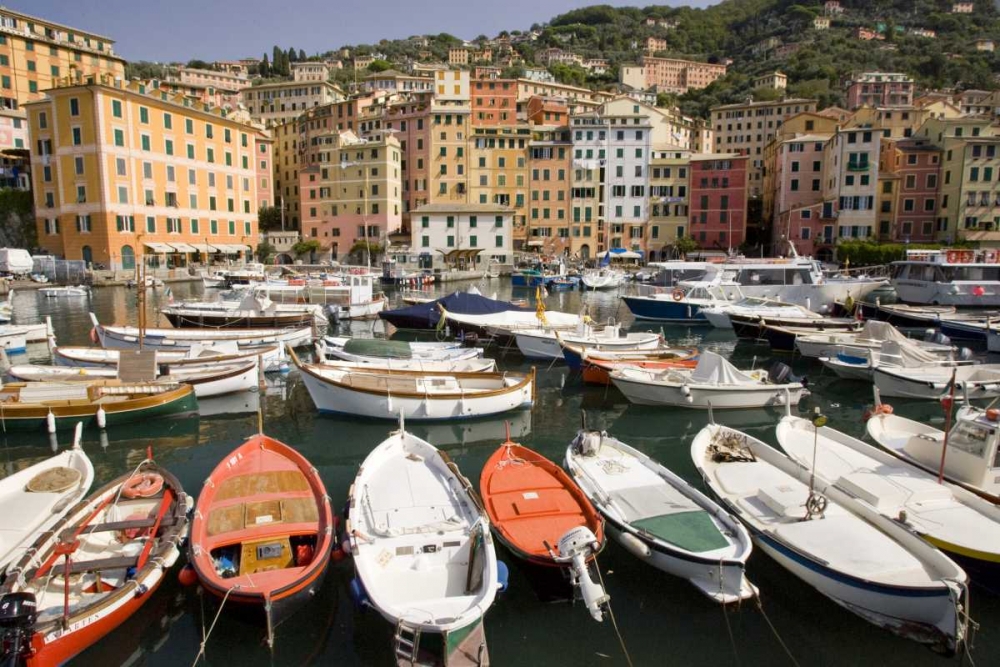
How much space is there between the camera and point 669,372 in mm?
19953

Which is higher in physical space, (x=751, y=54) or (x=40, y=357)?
(x=751, y=54)

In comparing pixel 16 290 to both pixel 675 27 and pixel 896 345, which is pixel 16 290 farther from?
pixel 675 27

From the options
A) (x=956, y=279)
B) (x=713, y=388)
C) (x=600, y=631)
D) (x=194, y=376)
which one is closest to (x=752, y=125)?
(x=956, y=279)

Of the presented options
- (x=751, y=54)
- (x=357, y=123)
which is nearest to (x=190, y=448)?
(x=357, y=123)

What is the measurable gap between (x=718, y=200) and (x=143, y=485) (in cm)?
7252

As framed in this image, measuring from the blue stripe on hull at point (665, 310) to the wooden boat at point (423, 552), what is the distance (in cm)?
2780

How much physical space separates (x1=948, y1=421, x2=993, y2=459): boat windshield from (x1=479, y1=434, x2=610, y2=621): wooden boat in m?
6.70

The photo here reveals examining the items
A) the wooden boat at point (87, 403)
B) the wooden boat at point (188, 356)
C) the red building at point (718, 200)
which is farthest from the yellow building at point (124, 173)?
the red building at point (718, 200)

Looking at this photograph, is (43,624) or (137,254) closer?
(43,624)

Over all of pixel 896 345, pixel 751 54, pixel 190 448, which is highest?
pixel 751 54

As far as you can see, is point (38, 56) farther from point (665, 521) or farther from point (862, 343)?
point (665, 521)

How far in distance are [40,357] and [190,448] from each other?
16.2 metres

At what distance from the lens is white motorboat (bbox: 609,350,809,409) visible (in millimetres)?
18422

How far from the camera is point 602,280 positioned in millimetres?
60344
